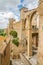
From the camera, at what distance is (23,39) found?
83.2ft

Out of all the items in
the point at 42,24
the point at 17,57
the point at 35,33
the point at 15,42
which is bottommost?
the point at 17,57

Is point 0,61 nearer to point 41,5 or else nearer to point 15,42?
point 41,5

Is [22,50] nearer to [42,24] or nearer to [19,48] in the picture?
[19,48]

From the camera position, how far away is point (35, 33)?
23781mm

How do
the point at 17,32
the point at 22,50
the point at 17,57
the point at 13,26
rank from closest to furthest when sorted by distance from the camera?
the point at 17,57 < the point at 22,50 < the point at 17,32 < the point at 13,26

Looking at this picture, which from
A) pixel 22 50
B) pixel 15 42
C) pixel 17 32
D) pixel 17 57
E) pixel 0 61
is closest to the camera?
pixel 0 61

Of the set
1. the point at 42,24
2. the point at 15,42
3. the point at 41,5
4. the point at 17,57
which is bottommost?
the point at 17,57

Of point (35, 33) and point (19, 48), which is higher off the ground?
point (35, 33)

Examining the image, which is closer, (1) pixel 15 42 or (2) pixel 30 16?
(2) pixel 30 16

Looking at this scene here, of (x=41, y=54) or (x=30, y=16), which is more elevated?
(x=30, y=16)

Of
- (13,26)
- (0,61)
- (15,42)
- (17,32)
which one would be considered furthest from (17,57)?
(0,61)

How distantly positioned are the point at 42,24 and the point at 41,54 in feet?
3.92

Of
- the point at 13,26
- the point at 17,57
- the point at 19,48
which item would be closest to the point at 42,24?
the point at 17,57

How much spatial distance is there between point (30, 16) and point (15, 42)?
7.17 metres
